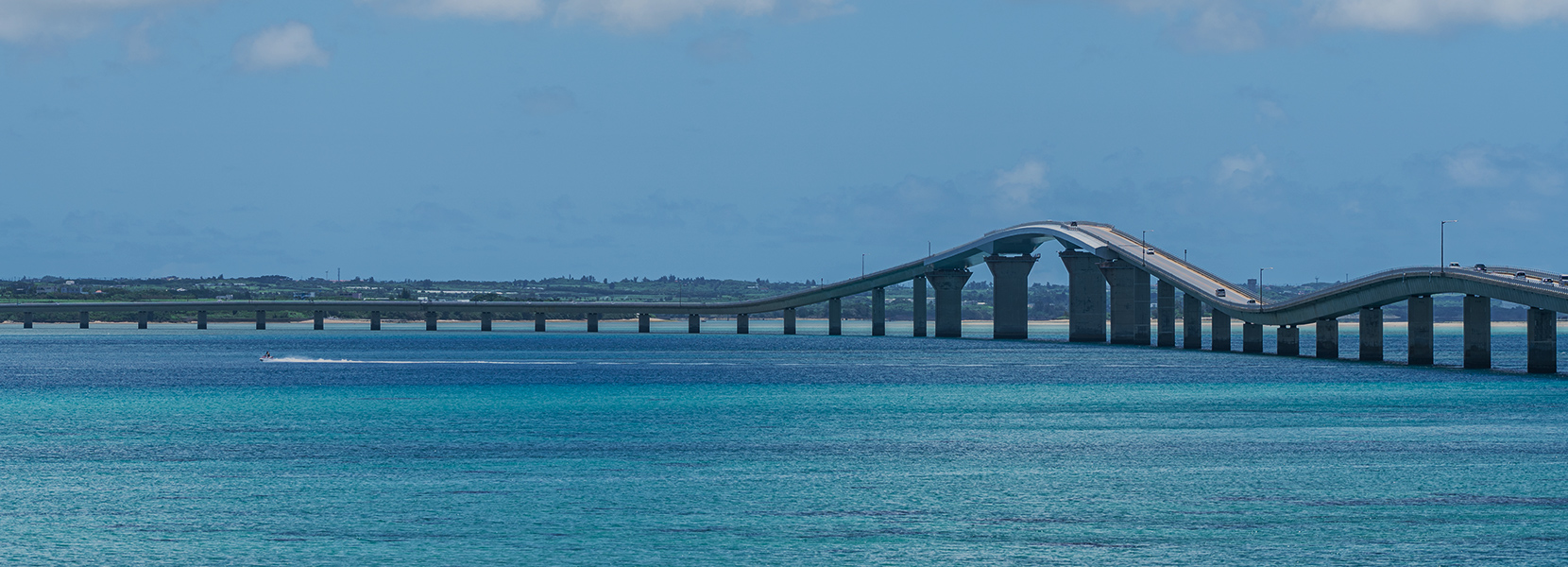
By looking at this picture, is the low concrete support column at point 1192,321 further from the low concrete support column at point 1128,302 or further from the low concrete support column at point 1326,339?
the low concrete support column at point 1326,339

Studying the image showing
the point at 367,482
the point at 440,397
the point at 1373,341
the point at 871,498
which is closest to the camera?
the point at 871,498

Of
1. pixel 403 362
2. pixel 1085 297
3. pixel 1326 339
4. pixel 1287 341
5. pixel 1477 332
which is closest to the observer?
pixel 1477 332

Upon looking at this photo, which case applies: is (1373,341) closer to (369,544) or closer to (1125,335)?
(1125,335)

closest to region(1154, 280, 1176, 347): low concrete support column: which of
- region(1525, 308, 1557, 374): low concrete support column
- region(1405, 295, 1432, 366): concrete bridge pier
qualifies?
region(1405, 295, 1432, 366): concrete bridge pier

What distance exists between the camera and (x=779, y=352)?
158 m

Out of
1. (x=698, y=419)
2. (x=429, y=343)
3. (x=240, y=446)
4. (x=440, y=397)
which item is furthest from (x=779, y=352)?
(x=240, y=446)

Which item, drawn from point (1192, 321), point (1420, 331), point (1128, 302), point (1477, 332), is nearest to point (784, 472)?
point (1477, 332)

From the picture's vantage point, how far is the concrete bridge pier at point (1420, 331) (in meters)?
112

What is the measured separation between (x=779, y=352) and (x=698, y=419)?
9049cm

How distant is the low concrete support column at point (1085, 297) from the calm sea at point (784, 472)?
82713 millimetres

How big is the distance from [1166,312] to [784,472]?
12537cm

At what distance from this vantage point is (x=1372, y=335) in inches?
4914

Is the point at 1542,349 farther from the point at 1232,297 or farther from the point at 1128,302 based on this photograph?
the point at 1128,302

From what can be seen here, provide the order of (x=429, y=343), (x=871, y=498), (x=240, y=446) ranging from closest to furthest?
(x=871, y=498) < (x=240, y=446) < (x=429, y=343)
